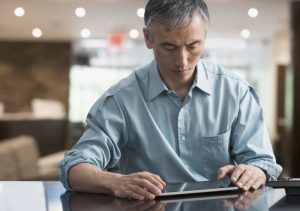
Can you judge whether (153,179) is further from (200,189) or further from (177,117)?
(177,117)

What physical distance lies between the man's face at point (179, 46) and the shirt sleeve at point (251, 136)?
0.22m

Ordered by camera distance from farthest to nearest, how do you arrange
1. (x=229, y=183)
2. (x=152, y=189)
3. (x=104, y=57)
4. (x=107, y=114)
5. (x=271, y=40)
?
(x=104, y=57), (x=271, y=40), (x=107, y=114), (x=229, y=183), (x=152, y=189)

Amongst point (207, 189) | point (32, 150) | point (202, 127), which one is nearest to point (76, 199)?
point (207, 189)

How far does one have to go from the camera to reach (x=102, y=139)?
162cm

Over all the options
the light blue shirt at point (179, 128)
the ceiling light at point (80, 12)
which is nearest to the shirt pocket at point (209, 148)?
the light blue shirt at point (179, 128)

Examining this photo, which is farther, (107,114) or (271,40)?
(271,40)

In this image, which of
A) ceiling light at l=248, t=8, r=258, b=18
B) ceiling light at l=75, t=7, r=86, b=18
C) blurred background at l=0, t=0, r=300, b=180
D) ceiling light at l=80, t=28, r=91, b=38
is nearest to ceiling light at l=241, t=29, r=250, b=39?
blurred background at l=0, t=0, r=300, b=180

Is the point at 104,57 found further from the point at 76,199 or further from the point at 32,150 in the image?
the point at 76,199

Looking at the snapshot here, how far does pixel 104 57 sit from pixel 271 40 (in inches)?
164

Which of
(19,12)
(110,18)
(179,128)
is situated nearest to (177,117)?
(179,128)

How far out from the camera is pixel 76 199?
1.36 meters

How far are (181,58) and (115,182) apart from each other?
1.32ft

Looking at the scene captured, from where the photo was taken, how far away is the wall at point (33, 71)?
14.4m

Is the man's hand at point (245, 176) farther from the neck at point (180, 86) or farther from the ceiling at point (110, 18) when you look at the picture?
the ceiling at point (110, 18)
